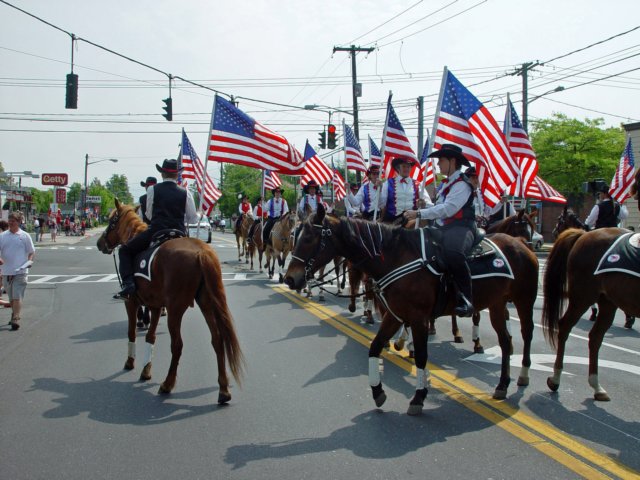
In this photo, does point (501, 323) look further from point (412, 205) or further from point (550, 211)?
point (550, 211)

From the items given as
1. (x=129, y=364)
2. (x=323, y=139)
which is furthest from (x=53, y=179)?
(x=129, y=364)

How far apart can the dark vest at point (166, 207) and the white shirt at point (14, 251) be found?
4916mm

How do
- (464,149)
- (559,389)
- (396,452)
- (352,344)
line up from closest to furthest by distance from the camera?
1. (396,452)
2. (559,389)
3. (464,149)
4. (352,344)

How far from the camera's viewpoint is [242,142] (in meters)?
10.4

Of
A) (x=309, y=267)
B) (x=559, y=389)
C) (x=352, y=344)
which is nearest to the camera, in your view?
(x=309, y=267)

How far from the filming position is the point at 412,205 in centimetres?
1091

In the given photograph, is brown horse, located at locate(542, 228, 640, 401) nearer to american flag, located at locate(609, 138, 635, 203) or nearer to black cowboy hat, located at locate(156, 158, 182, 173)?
black cowboy hat, located at locate(156, 158, 182, 173)

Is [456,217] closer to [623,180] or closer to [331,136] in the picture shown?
[623,180]

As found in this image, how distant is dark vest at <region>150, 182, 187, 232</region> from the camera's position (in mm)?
7262

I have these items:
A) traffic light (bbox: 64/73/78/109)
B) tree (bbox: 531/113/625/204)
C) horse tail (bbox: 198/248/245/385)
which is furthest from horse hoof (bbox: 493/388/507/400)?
tree (bbox: 531/113/625/204)

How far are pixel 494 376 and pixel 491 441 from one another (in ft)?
7.26

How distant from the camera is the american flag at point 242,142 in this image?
395 inches

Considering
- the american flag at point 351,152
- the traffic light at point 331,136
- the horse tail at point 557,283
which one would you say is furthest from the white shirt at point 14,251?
the traffic light at point 331,136

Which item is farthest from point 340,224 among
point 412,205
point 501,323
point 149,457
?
point 412,205
